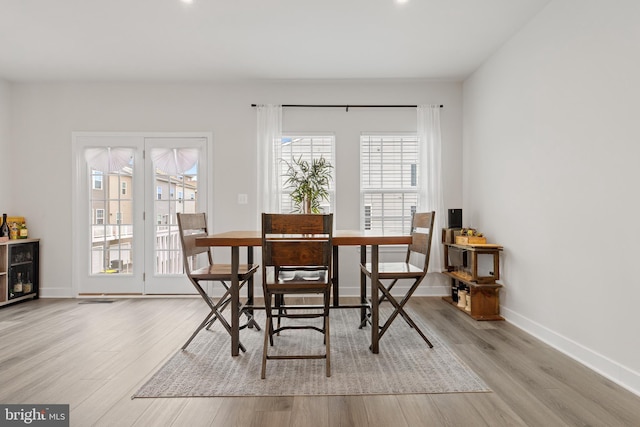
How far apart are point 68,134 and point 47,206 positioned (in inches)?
36.9

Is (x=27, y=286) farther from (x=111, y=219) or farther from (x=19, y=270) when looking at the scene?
(x=111, y=219)

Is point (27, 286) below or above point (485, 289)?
below

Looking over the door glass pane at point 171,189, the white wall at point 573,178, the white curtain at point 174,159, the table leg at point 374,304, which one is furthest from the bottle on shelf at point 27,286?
the white wall at point 573,178

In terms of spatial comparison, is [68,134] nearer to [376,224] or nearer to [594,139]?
[376,224]

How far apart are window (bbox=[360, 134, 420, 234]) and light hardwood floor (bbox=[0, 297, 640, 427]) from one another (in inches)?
65.6

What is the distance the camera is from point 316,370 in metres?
2.37

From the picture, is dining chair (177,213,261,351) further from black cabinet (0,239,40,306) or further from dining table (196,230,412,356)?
black cabinet (0,239,40,306)

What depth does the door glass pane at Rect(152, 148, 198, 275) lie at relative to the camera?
15.2 ft

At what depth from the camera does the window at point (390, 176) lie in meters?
4.68

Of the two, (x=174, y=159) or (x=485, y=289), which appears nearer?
(x=485, y=289)

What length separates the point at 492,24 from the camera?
3.28 m

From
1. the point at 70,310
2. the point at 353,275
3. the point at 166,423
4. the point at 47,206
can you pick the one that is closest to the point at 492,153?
the point at 353,275

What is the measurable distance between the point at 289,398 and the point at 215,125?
3.56 metres

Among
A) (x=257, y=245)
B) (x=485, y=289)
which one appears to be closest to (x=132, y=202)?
(x=257, y=245)
